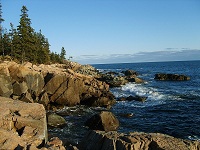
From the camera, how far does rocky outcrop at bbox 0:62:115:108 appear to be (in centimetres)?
3550

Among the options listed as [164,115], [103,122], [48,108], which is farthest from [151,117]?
[48,108]

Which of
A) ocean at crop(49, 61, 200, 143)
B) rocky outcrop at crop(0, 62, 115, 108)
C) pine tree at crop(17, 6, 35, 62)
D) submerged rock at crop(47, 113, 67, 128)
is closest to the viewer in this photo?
ocean at crop(49, 61, 200, 143)

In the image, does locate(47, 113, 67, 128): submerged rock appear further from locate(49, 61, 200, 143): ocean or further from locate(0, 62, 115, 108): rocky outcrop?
locate(0, 62, 115, 108): rocky outcrop

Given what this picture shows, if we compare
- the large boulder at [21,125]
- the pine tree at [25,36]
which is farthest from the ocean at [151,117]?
the pine tree at [25,36]

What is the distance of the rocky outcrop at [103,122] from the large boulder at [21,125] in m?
9.82

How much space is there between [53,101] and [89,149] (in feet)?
91.4

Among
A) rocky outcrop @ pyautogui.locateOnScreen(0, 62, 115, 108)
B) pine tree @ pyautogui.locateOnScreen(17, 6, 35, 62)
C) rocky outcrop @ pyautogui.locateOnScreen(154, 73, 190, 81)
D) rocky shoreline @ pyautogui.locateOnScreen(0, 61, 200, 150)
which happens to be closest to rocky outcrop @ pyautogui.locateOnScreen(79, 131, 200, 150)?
rocky shoreline @ pyautogui.locateOnScreen(0, 61, 200, 150)

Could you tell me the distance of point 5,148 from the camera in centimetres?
1284

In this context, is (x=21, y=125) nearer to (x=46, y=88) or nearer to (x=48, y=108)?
(x=48, y=108)

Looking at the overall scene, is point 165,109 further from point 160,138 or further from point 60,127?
point 160,138

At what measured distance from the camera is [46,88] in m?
40.4

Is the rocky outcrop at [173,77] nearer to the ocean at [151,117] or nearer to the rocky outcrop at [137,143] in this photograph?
the ocean at [151,117]

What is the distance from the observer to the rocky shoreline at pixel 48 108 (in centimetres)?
1236

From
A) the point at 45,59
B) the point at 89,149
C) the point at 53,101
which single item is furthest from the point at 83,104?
the point at 45,59
